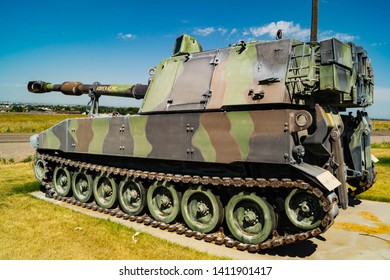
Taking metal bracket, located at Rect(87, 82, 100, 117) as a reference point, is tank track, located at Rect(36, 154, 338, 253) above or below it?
below

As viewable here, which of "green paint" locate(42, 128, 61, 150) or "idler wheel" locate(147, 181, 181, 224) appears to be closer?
"idler wheel" locate(147, 181, 181, 224)

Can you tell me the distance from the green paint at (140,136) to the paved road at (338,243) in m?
1.62

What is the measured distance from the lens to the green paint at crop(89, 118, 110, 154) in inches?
359

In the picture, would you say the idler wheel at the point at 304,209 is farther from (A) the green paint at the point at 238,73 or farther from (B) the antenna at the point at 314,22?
(B) the antenna at the point at 314,22

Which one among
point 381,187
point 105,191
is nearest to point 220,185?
point 105,191

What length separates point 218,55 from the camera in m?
7.88

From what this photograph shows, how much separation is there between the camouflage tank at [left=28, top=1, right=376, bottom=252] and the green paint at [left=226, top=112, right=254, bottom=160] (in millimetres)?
20

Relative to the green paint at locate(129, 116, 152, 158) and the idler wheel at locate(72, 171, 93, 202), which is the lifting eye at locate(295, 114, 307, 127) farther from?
the idler wheel at locate(72, 171, 93, 202)

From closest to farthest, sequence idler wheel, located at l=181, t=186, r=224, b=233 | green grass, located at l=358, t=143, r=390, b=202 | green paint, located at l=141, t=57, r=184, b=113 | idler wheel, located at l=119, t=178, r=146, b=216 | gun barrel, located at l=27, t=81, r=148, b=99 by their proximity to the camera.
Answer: idler wheel, located at l=181, t=186, r=224, b=233
green paint, located at l=141, t=57, r=184, b=113
idler wheel, located at l=119, t=178, r=146, b=216
gun barrel, located at l=27, t=81, r=148, b=99
green grass, located at l=358, t=143, r=390, b=202

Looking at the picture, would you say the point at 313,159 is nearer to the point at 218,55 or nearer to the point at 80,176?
the point at 218,55

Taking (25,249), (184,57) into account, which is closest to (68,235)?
(25,249)

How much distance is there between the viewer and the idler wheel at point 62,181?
415 inches

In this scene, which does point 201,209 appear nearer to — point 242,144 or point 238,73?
point 242,144

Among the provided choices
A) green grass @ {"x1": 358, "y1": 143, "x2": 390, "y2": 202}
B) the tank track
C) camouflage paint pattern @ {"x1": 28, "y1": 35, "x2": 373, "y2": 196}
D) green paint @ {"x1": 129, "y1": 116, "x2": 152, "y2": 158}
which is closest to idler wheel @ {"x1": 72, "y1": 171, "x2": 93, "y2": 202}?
the tank track
